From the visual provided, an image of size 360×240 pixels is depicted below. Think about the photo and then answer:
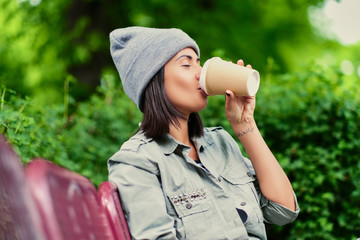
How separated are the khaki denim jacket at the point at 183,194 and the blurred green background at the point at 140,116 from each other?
2.79 feet

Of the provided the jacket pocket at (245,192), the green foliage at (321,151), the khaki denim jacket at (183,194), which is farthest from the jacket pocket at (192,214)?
the green foliage at (321,151)

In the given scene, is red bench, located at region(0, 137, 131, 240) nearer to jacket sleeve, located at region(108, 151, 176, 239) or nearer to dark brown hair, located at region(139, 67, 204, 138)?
jacket sleeve, located at region(108, 151, 176, 239)

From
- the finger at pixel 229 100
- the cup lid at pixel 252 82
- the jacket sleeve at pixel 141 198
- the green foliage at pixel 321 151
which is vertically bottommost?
the green foliage at pixel 321 151

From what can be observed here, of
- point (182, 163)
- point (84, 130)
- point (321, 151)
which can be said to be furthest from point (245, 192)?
point (84, 130)

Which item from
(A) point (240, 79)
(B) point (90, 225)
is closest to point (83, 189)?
(B) point (90, 225)

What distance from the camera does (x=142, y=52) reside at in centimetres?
187

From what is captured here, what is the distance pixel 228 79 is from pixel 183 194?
53 centimetres

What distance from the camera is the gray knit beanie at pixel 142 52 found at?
185 cm

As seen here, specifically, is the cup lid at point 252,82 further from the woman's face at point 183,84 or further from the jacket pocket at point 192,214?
the jacket pocket at point 192,214

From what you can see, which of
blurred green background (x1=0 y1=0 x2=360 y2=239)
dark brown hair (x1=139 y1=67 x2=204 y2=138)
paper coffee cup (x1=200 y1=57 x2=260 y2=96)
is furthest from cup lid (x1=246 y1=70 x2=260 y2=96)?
blurred green background (x1=0 y1=0 x2=360 y2=239)

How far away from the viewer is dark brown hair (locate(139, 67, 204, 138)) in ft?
6.05

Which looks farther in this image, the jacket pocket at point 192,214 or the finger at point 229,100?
the finger at point 229,100

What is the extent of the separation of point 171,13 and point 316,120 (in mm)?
4722

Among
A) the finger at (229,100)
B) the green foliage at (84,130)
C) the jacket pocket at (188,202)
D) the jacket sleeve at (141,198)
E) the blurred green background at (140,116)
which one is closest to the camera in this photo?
the jacket sleeve at (141,198)
